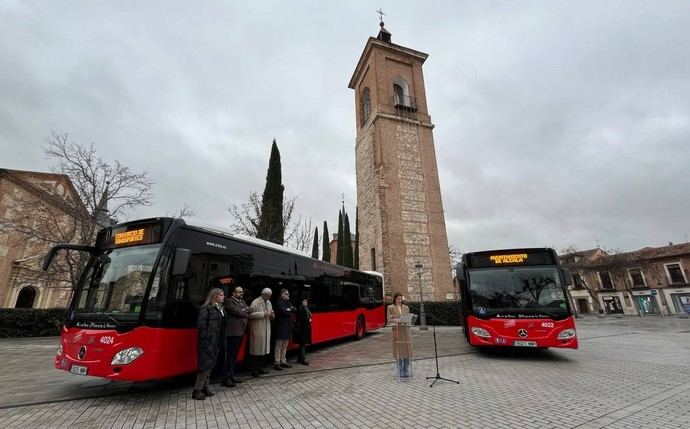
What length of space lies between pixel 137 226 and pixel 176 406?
3020 millimetres

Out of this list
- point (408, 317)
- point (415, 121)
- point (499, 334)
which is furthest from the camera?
point (415, 121)

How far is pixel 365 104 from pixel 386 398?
24.2 m

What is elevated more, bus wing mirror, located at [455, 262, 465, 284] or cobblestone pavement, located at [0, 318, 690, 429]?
bus wing mirror, located at [455, 262, 465, 284]

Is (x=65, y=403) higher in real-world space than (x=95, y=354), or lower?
lower

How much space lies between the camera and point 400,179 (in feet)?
71.6

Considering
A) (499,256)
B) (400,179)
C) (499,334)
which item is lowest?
(499,334)

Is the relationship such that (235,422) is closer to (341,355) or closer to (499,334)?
(341,355)

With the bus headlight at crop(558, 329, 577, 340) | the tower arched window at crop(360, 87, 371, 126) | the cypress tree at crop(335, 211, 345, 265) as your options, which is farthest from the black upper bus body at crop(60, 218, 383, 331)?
the cypress tree at crop(335, 211, 345, 265)

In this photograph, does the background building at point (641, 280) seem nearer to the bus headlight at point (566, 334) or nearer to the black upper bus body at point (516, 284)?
the black upper bus body at point (516, 284)

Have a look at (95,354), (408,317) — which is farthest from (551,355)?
(95,354)

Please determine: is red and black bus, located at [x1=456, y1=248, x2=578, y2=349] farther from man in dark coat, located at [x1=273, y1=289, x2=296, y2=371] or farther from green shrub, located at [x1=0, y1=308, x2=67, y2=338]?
green shrub, located at [x1=0, y1=308, x2=67, y2=338]

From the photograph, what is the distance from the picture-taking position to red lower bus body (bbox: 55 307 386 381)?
14.5ft

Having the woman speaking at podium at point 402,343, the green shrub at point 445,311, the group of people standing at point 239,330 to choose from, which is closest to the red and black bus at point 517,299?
the woman speaking at podium at point 402,343

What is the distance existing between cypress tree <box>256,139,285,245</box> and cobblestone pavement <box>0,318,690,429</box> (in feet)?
40.6
